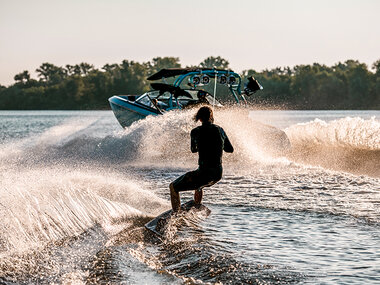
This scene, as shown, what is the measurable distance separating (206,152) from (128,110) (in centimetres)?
1292

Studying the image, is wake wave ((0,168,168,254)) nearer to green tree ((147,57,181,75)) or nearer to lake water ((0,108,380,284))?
lake water ((0,108,380,284))

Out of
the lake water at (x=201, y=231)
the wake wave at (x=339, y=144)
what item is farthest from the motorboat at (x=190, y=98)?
the lake water at (x=201, y=231)

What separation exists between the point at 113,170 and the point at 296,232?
8850mm

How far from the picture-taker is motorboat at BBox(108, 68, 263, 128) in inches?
739

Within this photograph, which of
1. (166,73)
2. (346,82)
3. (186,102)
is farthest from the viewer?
(346,82)

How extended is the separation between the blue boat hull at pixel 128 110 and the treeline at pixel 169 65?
80701 mm

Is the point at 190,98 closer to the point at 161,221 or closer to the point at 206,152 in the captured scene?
the point at 206,152

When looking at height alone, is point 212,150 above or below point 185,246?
above

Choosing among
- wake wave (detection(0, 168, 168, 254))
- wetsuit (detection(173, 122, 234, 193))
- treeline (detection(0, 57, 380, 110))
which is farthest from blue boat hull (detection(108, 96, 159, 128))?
treeline (detection(0, 57, 380, 110))

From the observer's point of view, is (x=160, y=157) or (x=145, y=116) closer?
(x=160, y=157)

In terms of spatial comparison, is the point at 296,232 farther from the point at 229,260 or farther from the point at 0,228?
the point at 0,228

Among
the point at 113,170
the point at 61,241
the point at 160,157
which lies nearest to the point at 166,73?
the point at 160,157

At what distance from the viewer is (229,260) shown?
662 centimetres

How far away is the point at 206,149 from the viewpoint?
8172 mm
